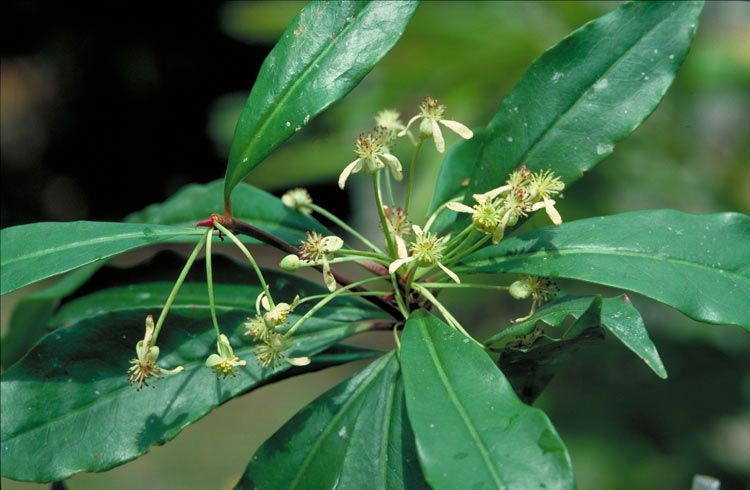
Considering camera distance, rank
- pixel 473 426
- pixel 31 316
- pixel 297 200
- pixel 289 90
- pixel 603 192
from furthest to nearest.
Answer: pixel 603 192
pixel 31 316
pixel 297 200
pixel 289 90
pixel 473 426

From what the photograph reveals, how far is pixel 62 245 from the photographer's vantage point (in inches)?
47.0

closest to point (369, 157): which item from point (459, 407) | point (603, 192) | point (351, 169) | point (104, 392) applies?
point (351, 169)

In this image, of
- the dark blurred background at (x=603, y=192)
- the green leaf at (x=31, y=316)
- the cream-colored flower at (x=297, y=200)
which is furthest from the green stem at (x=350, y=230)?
the dark blurred background at (x=603, y=192)

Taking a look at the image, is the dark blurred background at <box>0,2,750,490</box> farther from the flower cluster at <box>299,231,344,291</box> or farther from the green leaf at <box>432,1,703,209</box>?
the flower cluster at <box>299,231,344,291</box>

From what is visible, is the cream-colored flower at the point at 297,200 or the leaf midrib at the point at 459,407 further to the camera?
the cream-colored flower at the point at 297,200

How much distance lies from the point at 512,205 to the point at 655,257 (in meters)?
0.24

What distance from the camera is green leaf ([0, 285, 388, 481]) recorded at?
126cm

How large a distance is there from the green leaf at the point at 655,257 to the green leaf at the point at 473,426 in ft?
0.67

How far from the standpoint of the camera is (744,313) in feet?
3.77

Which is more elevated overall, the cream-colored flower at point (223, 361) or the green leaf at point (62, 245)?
the green leaf at point (62, 245)

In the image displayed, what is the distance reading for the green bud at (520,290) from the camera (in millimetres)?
1244

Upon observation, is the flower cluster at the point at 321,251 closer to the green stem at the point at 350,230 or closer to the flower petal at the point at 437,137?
the green stem at the point at 350,230

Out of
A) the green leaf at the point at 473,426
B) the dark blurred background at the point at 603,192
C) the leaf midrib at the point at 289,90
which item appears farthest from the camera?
the dark blurred background at the point at 603,192

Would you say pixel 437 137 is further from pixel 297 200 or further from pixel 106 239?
pixel 106 239
